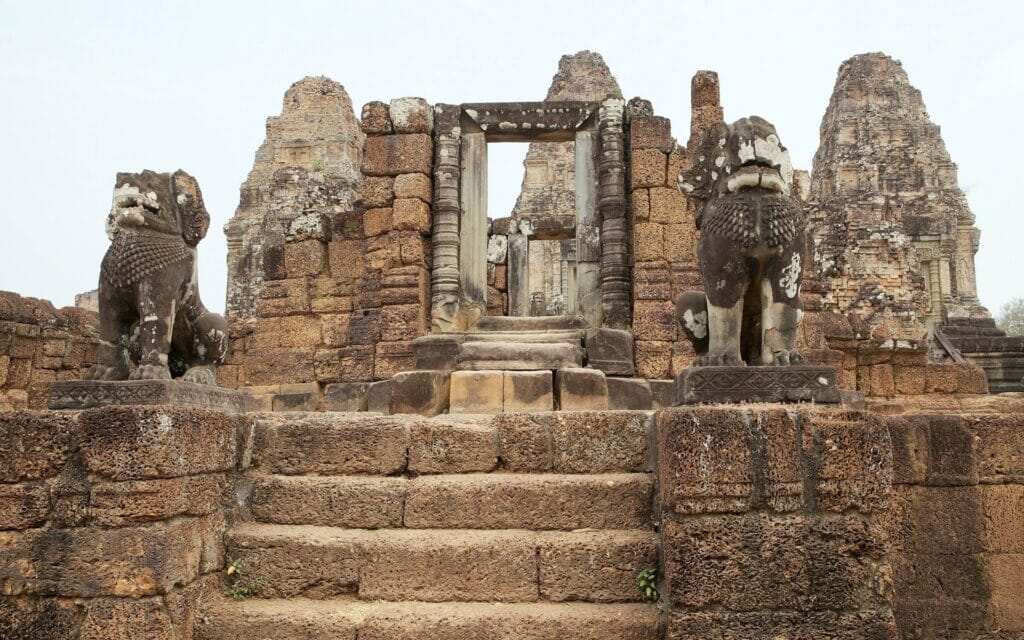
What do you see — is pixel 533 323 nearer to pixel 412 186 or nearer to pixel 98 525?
pixel 412 186

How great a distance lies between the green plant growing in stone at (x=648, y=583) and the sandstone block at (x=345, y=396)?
530cm

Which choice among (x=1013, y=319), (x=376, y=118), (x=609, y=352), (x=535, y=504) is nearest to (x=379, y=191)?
(x=376, y=118)

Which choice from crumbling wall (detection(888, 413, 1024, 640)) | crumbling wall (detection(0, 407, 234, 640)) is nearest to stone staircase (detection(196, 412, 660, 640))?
crumbling wall (detection(0, 407, 234, 640))

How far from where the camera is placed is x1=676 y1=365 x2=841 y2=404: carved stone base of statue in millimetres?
3918

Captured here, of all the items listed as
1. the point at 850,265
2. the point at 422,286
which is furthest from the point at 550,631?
the point at 850,265

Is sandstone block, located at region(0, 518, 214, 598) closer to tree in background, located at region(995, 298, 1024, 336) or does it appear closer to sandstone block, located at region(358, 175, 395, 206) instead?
sandstone block, located at region(358, 175, 395, 206)

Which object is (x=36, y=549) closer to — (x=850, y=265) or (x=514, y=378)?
(x=514, y=378)

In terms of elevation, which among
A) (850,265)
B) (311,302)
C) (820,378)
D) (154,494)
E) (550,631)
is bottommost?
(550,631)

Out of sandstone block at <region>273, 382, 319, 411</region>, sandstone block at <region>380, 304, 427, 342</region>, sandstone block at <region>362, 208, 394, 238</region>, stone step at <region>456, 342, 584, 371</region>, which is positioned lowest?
sandstone block at <region>273, 382, 319, 411</region>

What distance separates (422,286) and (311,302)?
1.47m

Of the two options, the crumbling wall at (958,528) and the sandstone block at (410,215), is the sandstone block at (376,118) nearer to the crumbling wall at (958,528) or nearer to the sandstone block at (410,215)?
the sandstone block at (410,215)

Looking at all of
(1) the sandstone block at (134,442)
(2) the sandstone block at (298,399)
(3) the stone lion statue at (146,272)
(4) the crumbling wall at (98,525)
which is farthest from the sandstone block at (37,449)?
(2) the sandstone block at (298,399)

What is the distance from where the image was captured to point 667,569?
129 inches

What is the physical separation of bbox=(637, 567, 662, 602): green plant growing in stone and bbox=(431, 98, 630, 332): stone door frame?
17.0ft
